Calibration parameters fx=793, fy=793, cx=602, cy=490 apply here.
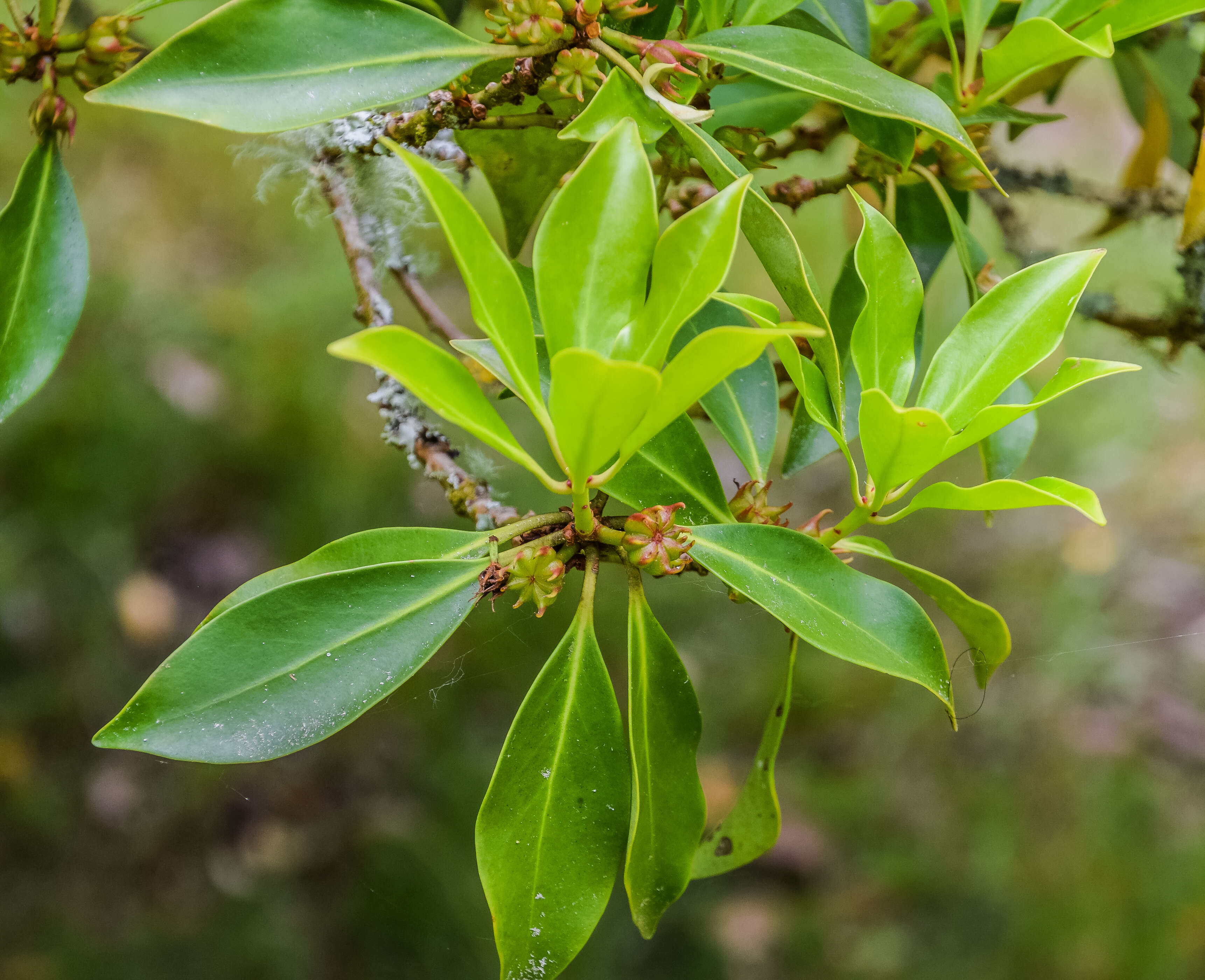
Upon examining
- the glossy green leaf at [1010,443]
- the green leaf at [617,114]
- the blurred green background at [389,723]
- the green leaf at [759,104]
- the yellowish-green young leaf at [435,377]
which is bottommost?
the blurred green background at [389,723]

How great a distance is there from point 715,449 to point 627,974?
34.7 inches

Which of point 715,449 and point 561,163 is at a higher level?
point 561,163

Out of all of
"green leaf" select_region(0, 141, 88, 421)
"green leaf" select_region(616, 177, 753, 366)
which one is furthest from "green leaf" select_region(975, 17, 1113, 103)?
"green leaf" select_region(0, 141, 88, 421)

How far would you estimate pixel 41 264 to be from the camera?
45 cm

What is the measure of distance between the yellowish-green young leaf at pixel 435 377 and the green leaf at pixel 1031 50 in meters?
0.30

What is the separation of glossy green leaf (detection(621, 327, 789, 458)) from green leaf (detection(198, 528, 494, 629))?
0.45 feet

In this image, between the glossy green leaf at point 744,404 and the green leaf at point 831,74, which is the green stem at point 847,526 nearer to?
the glossy green leaf at point 744,404

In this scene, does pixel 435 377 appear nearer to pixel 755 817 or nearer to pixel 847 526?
pixel 847 526

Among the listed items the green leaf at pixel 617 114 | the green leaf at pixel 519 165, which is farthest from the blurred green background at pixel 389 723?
the green leaf at pixel 617 114

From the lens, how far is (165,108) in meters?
0.29

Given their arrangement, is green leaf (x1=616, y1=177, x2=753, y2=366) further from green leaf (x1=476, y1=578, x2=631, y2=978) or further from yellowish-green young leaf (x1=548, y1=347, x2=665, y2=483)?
green leaf (x1=476, y1=578, x2=631, y2=978)

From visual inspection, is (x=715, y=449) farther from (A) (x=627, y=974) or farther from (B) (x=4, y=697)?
(B) (x=4, y=697)

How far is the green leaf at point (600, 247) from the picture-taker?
0.29 meters

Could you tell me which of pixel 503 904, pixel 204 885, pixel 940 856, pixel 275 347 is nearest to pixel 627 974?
pixel 940 856
